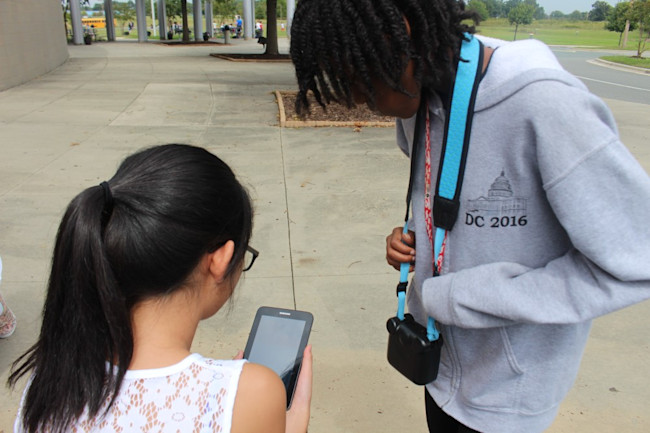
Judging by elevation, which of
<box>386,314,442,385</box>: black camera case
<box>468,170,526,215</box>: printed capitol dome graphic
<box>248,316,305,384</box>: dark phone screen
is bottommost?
<box>248,316,305,384</box>: dark phone screen

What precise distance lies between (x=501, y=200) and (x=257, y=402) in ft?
2.20

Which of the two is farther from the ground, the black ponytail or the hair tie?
the hair tie

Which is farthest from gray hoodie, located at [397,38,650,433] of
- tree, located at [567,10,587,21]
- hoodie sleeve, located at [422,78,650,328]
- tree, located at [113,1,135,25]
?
tree, located at [113,1,135,25]

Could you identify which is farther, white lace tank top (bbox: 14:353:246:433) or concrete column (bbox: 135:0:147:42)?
concrete column (bbox: 135:0:147:42)

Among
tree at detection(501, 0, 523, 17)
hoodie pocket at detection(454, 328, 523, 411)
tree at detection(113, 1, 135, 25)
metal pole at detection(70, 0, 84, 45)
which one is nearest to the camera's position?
hoodie pocket at detection(454, 328, 523, 411)

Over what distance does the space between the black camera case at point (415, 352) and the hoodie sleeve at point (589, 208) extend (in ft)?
1.03

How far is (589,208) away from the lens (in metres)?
1.11

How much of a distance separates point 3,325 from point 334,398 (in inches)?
Result: 72.9

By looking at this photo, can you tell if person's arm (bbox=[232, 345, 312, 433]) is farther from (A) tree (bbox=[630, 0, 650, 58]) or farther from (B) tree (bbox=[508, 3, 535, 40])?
(A) tree (bbox=[630, 0, 650, 58])

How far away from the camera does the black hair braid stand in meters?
1.16

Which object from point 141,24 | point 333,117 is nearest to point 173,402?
point 333,117

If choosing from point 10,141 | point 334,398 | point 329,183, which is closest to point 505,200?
point 334,398

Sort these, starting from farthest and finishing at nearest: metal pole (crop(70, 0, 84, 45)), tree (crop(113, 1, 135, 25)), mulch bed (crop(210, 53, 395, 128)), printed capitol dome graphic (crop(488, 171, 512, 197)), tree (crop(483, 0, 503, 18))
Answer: tree (crop(113, 1, 135, 25)), metal pole (crop(70, 0, 84, 45)), mulch bed (crop(210, 53, 395, 128)), tree (crop(483, 0, 503, 18)), printed capitol dome graphic (crop(488, 171, 512, 197))

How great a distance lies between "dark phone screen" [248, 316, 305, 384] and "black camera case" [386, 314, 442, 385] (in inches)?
12.1
